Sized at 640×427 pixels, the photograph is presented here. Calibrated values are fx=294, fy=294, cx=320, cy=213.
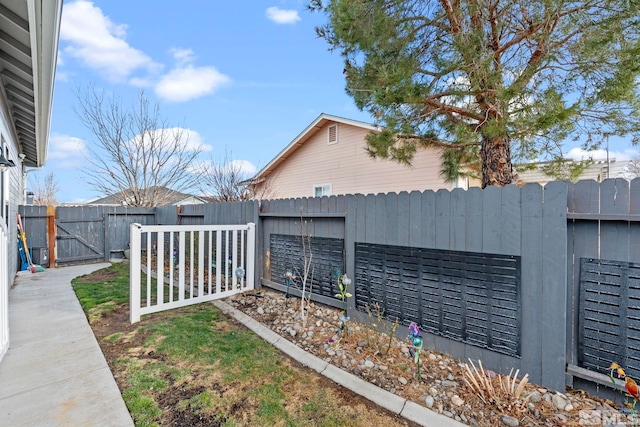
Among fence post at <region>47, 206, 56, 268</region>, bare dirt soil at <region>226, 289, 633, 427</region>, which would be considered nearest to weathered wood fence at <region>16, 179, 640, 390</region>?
bare dirt soil at <region>226, 289, 633, 427</region>

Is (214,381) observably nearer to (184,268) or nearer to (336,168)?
(184,268)

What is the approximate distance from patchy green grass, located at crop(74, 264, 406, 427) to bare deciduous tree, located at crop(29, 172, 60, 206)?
900 inches

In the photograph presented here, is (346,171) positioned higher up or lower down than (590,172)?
higher up

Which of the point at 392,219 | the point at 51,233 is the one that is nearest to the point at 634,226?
the point at 392,219

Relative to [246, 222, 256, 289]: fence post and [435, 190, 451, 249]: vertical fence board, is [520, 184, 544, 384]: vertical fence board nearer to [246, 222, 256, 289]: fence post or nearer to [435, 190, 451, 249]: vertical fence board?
[435, 190, 451, 249]: vertical fence board

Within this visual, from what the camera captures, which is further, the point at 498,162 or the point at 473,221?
the point at 498,162

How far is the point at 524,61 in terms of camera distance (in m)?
3.35

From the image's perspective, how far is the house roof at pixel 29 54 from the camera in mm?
2859

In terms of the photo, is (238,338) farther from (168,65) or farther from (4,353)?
(168,65)

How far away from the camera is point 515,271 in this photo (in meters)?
2.40

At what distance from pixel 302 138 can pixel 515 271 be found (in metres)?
9.30

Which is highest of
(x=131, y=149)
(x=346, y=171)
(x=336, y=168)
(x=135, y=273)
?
(x=131, y=149)

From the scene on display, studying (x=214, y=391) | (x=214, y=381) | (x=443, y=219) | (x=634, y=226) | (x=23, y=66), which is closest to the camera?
(x=634, y=226)

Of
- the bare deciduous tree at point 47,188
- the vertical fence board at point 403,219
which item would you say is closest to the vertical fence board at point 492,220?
the vertical fence board at point 403,219
